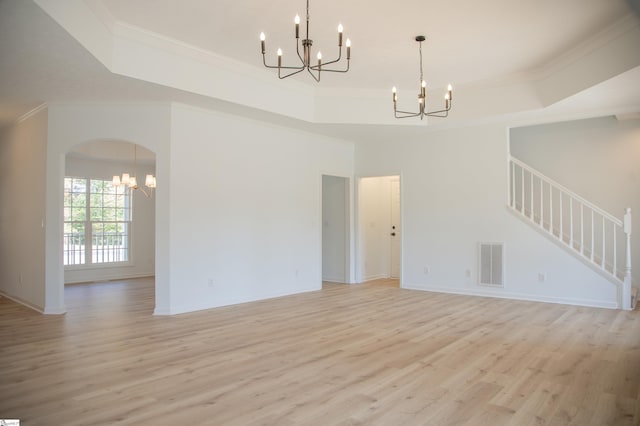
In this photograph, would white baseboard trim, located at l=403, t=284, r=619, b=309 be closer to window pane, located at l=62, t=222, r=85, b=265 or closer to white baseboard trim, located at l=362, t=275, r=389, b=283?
white baseboard trim, located at l=362, t=275, r=389, b=283

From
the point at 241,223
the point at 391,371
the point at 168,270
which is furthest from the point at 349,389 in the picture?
the point at 241,223

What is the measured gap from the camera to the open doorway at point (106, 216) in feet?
30.7

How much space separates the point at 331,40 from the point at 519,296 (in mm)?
4966

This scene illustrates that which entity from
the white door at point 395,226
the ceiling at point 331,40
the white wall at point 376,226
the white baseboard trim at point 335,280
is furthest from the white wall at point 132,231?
the white door at point 395,226

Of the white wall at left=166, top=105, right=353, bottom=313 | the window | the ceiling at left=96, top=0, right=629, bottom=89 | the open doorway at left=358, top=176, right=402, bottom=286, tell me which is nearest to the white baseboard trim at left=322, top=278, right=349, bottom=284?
the open doorway at left=358, top=176, right=402, bottom=286

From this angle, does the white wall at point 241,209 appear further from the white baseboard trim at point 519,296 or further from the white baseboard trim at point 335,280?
the white baseboard trim at point 519,296

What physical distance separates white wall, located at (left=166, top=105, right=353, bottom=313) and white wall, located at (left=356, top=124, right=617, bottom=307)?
1712 mm

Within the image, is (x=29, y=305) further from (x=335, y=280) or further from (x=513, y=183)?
(x=513, y=183)

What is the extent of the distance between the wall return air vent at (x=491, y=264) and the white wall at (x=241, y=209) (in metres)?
2.93

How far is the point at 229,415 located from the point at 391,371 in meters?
1.46

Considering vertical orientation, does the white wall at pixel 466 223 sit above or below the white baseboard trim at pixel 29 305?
above

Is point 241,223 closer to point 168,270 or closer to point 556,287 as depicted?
point 168,270

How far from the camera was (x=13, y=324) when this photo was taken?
540cm

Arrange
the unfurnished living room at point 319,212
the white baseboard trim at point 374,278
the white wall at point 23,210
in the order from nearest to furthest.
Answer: the unfurnished living room at point 319,212 < the white wall at point 23,210 < the white baseboard trim at point 374,278
